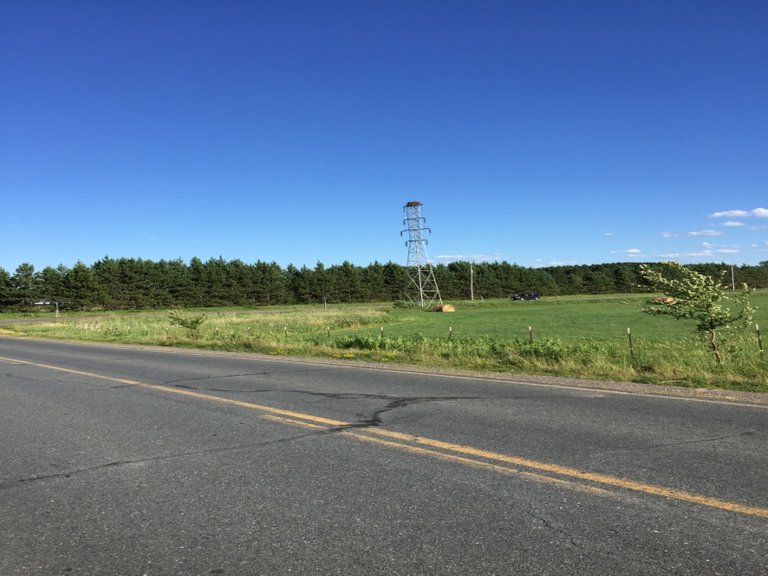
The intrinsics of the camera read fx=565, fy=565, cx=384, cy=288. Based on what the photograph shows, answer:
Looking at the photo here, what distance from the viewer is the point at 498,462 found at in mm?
5391

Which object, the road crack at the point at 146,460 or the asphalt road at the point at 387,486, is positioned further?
the road crack at the point at 146,460

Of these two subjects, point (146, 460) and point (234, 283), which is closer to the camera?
point (146, 460)

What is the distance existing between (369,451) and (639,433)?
124 inches

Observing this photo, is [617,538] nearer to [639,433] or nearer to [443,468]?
[443,468]

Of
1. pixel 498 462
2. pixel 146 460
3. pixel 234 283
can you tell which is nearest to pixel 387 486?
pixel 498 462

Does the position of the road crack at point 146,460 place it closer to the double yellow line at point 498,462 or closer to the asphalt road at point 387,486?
the asphalt road at point 387,486

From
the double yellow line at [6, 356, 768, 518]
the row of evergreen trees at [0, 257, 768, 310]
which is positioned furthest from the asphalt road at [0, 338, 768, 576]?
the row of evergreen trees at [0, 257, 768, 310]

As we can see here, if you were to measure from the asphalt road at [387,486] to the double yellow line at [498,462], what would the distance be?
0.03m

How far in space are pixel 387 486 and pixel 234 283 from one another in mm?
96380

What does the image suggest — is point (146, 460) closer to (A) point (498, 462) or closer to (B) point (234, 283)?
(A) point (498, 462)

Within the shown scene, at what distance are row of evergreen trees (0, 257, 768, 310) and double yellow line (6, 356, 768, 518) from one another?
58617 millimetres

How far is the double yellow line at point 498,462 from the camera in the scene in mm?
4334

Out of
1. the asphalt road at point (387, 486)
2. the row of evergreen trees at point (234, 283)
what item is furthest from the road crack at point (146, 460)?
the row of evergreen trees at point (234, 283)

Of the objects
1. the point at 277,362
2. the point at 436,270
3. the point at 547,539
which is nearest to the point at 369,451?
the point at 547,539
